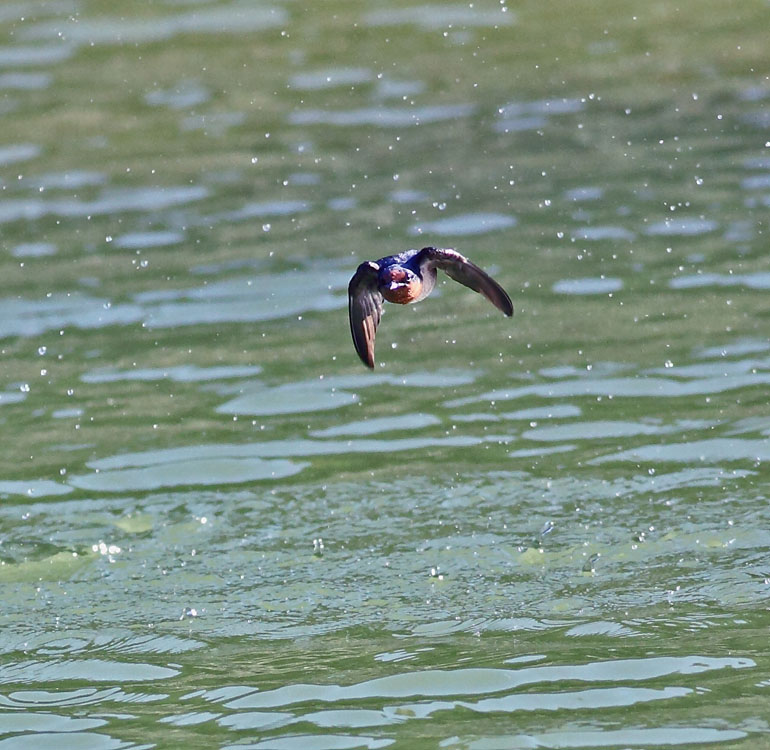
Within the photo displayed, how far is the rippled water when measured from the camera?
5.38 meters

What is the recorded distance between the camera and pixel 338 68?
559 inches

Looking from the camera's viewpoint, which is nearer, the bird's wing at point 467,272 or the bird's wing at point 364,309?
the bird's wing at point 467,272

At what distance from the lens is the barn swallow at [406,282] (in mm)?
5277

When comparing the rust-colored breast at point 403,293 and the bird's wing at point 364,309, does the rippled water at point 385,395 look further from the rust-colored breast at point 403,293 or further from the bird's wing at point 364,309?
the rust-colored breast at point 403,293

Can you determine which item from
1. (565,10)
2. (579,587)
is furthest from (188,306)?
(565,10)

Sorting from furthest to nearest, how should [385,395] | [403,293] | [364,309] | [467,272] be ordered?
[385,395] → [364,309] → [467,272] → [403,293]

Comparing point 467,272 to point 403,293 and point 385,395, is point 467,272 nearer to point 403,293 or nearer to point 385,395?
point 403,293

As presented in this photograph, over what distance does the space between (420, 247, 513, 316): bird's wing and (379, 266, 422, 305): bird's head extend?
0.13m

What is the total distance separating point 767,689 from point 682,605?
2.70ft

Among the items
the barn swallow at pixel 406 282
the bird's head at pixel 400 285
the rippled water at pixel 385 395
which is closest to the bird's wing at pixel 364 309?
the barn swallow at pixel 406 282

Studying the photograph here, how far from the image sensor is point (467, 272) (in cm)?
542

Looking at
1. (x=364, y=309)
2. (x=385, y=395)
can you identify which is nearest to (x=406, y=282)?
(x=364, y=309)

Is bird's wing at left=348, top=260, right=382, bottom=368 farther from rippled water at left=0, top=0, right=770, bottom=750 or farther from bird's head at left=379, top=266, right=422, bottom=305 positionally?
rippled water at left=0, top=0, right=770, bottom=750

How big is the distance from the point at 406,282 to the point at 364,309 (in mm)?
515
